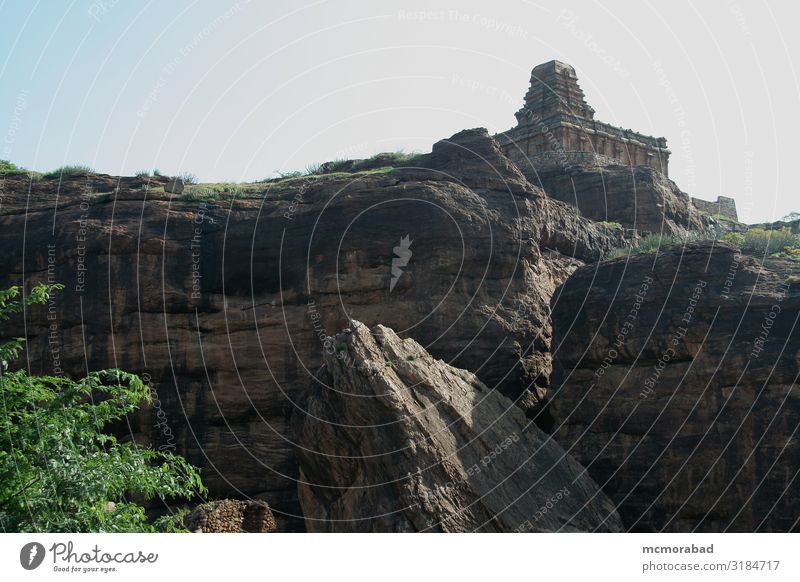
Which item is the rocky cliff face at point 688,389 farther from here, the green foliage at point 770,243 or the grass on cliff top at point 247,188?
the grass on cliff top at point 247,188

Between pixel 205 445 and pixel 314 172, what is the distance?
14.5 meters

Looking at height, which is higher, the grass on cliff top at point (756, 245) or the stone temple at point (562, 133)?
the stone temple at point (562, 133)

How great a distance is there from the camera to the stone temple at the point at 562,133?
167 ft

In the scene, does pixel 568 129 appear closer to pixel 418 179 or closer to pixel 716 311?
pixel 418 179

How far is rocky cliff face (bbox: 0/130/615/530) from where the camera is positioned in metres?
32.9

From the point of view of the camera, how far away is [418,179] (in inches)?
1387

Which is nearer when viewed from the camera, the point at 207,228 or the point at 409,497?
the point at 409,497

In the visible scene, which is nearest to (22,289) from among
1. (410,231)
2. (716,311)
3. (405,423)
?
(410,231)

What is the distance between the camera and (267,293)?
3441cm

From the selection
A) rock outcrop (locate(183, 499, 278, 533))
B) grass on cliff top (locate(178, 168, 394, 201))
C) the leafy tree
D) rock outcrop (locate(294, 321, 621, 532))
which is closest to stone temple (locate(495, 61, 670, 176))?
grass on cliff top (locate(178, 168, 394, 201))

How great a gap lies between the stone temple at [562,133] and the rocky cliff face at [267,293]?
15.9 meters

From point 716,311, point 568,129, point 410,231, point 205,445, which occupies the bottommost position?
point 205,445

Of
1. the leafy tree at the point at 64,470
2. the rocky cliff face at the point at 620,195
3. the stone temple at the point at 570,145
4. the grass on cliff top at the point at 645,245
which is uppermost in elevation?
the stone temple at the point at 570,145

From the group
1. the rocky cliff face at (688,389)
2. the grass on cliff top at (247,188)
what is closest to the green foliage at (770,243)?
the rocky cliff face at (688,389)
